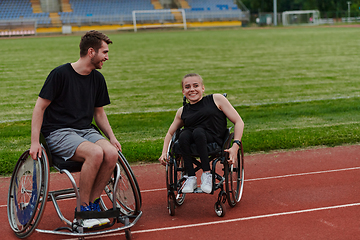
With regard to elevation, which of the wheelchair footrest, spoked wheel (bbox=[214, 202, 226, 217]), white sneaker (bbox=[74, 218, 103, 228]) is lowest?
spoked wheel (bbox=[214, 202, 226, 217])

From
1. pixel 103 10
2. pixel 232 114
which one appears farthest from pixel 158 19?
Result: pixel 232 114

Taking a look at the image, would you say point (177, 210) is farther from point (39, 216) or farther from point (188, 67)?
point (188, 67)

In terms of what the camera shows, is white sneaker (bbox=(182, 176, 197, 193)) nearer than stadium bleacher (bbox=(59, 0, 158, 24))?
Yes

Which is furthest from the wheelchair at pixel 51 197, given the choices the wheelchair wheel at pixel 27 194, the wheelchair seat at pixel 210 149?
the wheelchair seat at pixel 210 149

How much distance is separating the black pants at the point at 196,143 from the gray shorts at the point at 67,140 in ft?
2.19

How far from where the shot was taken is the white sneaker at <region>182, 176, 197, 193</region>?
3.48 m

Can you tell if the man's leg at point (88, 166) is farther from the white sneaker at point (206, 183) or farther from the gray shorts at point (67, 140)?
the white sneaker at point (206, 183)

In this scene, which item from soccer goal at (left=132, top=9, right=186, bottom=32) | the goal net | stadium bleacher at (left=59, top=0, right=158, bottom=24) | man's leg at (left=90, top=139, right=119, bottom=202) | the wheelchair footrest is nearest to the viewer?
the wheelchair footrest

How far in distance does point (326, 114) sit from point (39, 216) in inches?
231

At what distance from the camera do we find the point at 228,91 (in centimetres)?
1077

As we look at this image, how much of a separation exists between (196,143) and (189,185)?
336 millimetres

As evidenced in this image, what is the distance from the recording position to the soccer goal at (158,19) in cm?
4419

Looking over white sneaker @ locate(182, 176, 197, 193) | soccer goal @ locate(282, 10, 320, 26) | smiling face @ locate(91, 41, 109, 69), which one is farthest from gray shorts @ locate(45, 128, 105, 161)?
soccer goal @ locate(282, 10, 320, 26)

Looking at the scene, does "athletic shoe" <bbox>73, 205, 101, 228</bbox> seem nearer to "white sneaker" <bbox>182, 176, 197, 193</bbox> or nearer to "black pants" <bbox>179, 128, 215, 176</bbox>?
"white sneaker" <bbox>182, 176, 197, 193</bbox>
